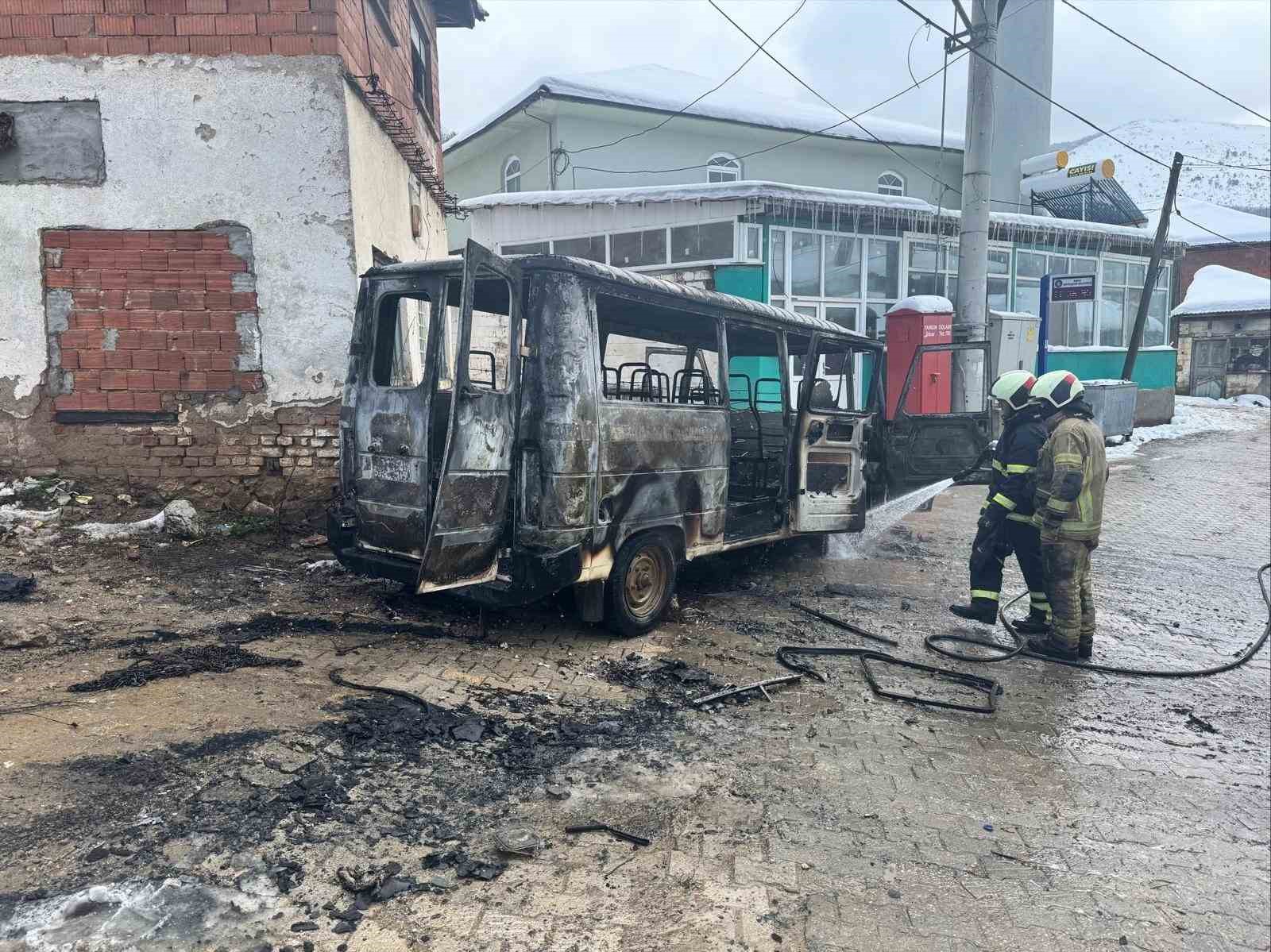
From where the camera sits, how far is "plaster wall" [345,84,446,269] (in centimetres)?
684

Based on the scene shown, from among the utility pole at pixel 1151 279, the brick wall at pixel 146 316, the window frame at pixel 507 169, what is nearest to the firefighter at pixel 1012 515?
the brick wall at pixel 146 316

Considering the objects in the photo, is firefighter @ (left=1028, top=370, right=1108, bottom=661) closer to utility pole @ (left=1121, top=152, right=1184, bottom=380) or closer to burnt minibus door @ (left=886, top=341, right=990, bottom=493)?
burnt minibus door @ (left=886, top=341, right=990, bottom=493)

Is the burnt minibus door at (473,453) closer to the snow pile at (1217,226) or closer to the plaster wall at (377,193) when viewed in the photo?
the plaster wall at (377,193)

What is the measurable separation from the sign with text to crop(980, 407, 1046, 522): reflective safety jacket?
8075 millimetres

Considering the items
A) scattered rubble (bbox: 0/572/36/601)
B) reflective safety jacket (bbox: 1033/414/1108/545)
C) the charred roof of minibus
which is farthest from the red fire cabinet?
scattered rubble (bbox: 0/572/36/601)

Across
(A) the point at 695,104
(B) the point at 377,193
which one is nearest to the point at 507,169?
(A) the point at 695,104

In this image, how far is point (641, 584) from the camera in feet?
16.9

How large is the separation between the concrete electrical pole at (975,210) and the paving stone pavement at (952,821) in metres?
4.23

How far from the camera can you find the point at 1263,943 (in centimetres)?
280

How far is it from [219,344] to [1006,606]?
660 cm

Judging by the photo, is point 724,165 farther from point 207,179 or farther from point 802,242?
Answer: point 207,179

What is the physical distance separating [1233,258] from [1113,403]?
1018 inches

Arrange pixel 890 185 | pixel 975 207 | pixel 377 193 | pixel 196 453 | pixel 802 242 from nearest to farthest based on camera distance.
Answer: pixel 196 453 → pixel 377 193 → pixel 975 207 → pixel 802 242 → pixel 890 185

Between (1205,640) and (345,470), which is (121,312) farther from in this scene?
(1205,640)
